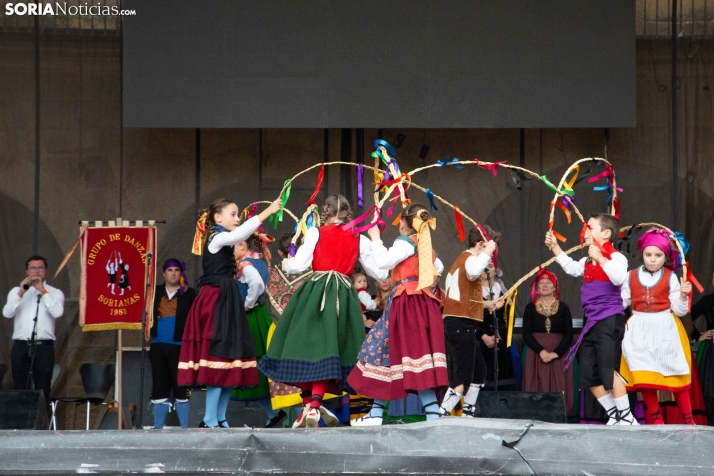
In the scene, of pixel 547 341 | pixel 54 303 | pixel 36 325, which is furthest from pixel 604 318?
pixel 36 325

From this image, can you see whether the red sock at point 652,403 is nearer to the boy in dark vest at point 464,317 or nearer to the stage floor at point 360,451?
the boy in dark vest at point 464,317

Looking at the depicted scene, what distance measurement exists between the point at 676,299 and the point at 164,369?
3551 mm

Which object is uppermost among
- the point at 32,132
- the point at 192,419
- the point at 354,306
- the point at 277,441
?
the point at 32,132

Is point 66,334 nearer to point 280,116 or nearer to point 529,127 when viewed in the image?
point 280,116

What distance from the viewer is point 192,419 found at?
725cm

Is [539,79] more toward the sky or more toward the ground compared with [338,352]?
more toward the sky

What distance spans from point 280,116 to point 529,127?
2.06 meters

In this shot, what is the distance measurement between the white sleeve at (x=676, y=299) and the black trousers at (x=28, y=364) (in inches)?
183

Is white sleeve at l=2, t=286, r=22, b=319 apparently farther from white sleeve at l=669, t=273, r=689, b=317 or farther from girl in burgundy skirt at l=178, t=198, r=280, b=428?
white sleeve at l=669, t=273, r=689, b=317

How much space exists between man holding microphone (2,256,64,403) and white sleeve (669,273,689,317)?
4.51m

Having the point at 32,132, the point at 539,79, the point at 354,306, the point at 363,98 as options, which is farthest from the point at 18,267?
the point at 539,79

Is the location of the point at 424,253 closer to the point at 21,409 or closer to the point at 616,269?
the point at 616,269

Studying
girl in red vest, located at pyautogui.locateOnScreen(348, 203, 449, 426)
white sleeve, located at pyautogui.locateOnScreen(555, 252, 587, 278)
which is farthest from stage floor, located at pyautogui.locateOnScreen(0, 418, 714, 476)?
white sleeve, located at pyautogui.locateOnScreen(555, 252, 587, 278)

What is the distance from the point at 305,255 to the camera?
5.36 metres
